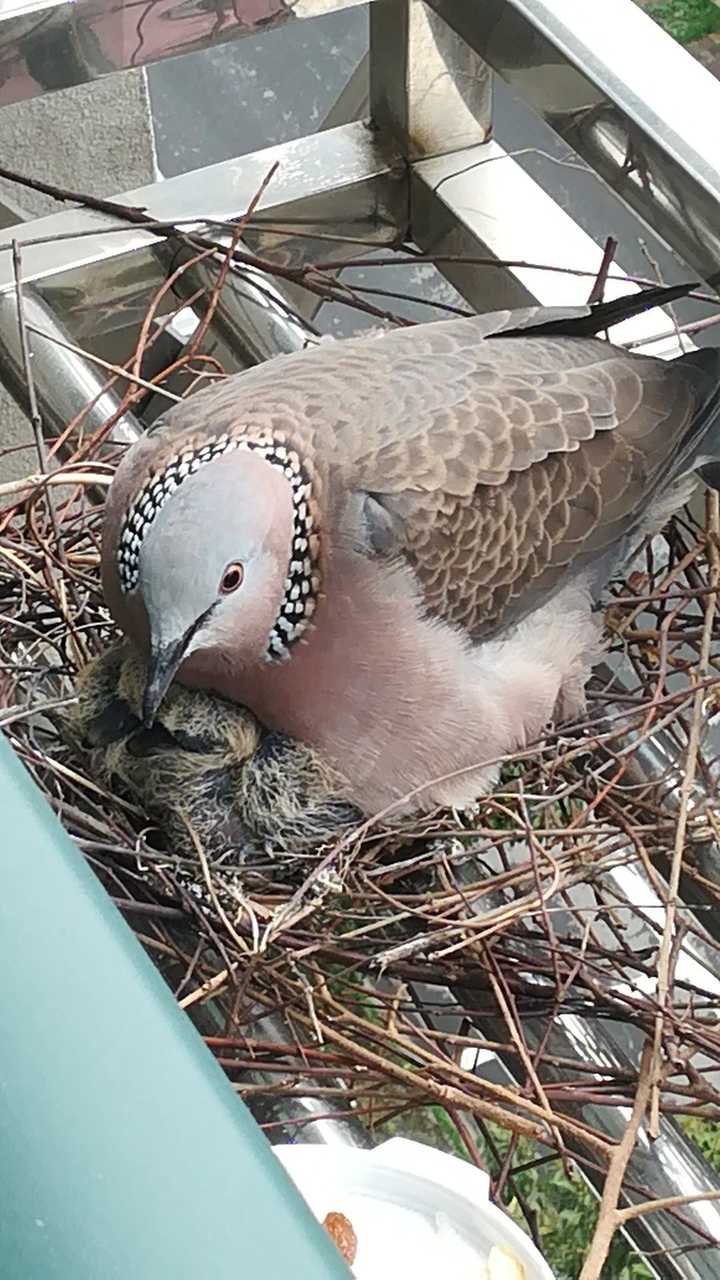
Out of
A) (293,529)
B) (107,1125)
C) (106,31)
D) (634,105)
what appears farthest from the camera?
(106,31)

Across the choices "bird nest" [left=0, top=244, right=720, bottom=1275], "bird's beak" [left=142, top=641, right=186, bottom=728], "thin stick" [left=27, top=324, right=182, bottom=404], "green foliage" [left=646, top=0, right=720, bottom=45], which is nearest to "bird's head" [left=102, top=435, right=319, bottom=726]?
"bird's beak" [left=142, top=641, right=186, bottom=728]

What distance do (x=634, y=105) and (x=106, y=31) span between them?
0.40 m

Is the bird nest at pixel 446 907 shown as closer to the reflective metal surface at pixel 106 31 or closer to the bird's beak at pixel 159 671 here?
the bird's beak at pixel 159 671

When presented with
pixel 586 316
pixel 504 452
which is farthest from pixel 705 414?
pixel 504 452

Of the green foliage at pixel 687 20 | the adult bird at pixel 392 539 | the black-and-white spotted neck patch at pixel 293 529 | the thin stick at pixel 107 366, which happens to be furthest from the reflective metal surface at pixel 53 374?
the green foliage at pixel 687 20

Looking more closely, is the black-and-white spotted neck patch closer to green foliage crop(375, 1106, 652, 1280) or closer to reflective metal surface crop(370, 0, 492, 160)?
green foliage crop(375, 1106, 652, 1280)

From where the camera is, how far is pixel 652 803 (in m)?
1.12

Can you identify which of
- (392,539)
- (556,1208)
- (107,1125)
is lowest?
(556,1208)

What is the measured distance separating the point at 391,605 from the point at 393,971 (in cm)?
23

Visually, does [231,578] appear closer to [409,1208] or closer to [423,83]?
[409,1208]

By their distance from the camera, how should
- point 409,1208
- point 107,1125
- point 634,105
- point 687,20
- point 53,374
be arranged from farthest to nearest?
point 687,20 → point 53,374 → point 634,105 → point 409,1208 → point 107,1125

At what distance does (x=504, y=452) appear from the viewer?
1044mm

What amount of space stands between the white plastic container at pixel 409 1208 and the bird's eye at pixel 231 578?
321mm

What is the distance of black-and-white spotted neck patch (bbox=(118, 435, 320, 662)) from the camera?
97cm
